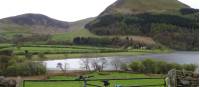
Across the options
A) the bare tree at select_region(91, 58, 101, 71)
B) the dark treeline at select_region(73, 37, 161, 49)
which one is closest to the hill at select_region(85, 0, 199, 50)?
the dark treeline at select_region(73, 37, 161, 49)

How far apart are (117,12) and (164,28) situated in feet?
87.5

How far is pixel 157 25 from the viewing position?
144375 millimetres

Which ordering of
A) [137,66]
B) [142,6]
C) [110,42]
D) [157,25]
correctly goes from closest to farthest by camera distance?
[137,66], [110,42], [157,25], [142,6]

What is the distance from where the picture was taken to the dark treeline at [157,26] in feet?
436

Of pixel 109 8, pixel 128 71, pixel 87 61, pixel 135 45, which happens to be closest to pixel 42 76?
pixel 128 71

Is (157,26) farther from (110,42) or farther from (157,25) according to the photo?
(110,42)

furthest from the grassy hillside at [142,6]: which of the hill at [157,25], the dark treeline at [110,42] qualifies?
the dark treeline at [110,42]

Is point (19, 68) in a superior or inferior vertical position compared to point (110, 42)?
inferior

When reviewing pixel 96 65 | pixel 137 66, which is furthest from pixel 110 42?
pixel 137 66

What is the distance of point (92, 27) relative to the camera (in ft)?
485

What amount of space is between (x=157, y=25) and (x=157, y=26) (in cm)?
34

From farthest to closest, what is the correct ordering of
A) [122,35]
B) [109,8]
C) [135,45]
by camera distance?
[109,8], [122,35], [135,45]

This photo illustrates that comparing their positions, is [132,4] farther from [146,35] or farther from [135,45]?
[135,45]

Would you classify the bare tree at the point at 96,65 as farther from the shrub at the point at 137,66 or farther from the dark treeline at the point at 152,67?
the dark treeline at the point at 152,67
